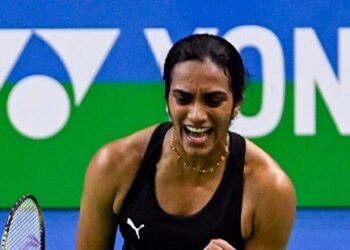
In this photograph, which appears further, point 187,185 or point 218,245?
point 187,185

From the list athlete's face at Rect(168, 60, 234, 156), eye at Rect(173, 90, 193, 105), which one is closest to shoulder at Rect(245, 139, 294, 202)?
athlete's face at Rect(168, 60, 234, 156)

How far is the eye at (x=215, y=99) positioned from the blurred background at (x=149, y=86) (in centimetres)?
151

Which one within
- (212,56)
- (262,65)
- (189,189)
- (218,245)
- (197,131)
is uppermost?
(262,65)

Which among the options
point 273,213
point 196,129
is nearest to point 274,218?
point 273,213

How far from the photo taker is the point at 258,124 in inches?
139

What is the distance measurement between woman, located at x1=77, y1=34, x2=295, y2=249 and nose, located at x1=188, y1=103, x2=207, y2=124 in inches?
2.1

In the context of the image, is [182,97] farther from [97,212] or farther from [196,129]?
[97,212]

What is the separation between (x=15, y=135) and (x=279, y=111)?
3.18 ft

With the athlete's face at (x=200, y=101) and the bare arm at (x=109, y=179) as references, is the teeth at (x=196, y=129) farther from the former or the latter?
the bare arm at (x=109, y=179)

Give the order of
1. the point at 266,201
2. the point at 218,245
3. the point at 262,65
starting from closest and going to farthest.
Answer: the point at 218,245
the point at 266,201
the point at 262,65

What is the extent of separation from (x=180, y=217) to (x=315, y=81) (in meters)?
1.51

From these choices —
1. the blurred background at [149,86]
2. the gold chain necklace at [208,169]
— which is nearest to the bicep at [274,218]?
the gold chain necklace at [208,169]

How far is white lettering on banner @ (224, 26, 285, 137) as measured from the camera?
11.4 feet

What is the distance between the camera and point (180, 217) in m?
2.12
